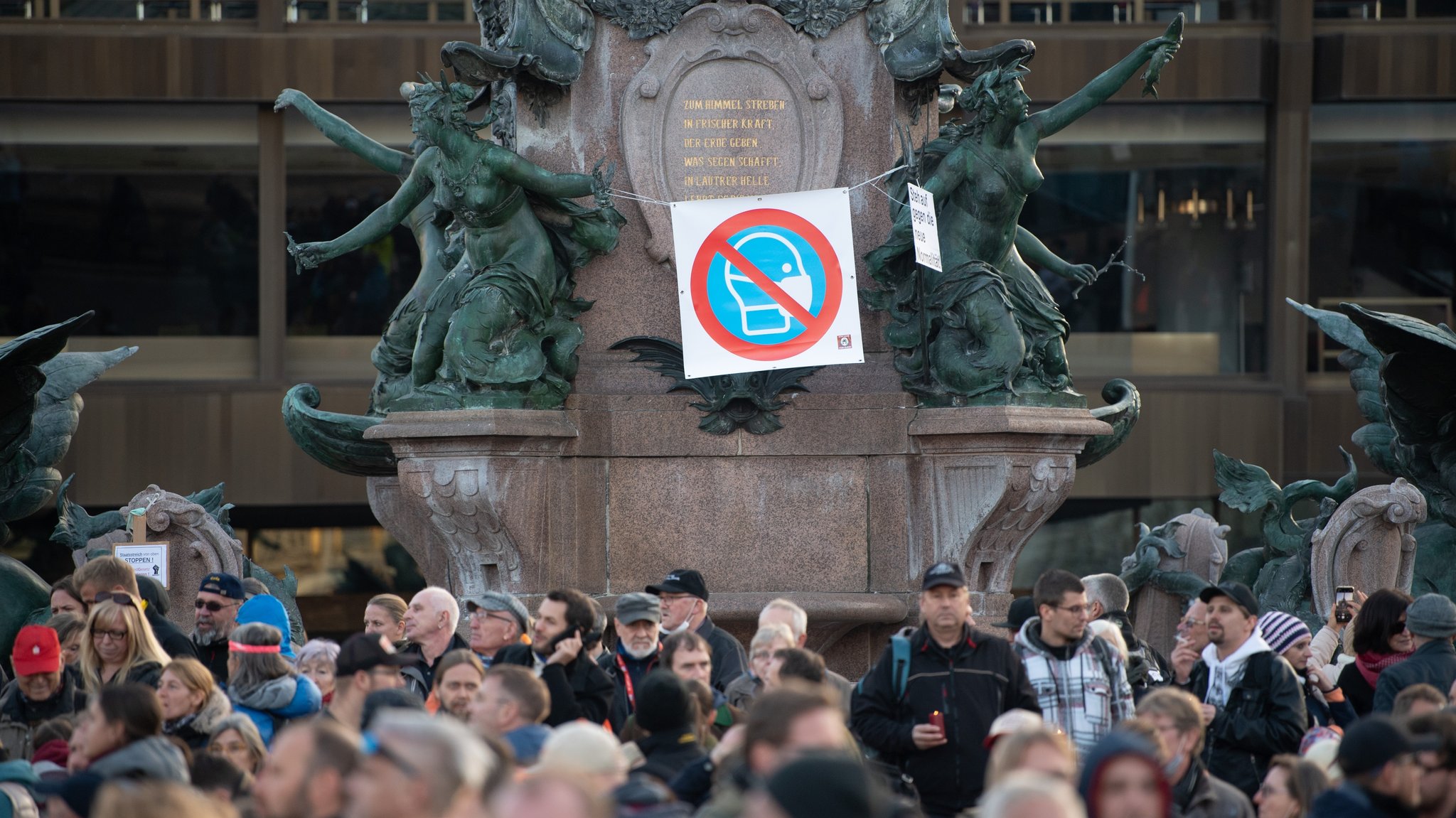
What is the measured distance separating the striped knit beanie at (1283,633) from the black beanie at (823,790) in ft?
16.3

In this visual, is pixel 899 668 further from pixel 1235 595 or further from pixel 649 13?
pixel 649 13

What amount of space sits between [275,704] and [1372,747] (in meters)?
4.07

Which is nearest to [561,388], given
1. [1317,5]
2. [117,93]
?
[117,93]

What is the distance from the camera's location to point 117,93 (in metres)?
25.8

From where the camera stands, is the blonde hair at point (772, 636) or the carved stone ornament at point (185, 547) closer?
the blonde hair at point (772, 636)

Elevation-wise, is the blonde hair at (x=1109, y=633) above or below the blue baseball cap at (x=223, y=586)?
below

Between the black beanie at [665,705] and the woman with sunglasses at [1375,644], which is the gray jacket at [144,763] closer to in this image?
the black beanie at [665,705]

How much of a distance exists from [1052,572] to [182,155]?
20.1 meters

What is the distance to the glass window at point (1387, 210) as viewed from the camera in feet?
88.1

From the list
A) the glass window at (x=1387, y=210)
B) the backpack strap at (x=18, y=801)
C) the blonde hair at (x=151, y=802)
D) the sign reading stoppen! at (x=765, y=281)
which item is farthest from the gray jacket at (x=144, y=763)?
the glass window at (x=1387, y=210)

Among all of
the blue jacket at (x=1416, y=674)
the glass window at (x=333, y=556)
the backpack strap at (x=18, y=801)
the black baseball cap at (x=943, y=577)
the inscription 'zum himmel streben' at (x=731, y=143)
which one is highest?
the inscription 'zum himmel streben' at (x=731, y=143)

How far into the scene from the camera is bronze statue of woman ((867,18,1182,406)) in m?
11.2

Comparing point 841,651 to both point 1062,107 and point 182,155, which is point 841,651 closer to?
point 1062,107

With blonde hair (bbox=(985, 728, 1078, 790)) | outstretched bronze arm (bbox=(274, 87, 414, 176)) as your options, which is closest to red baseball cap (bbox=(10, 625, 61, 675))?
blonde hair (bbox=(985, 728, 1078, 790))
